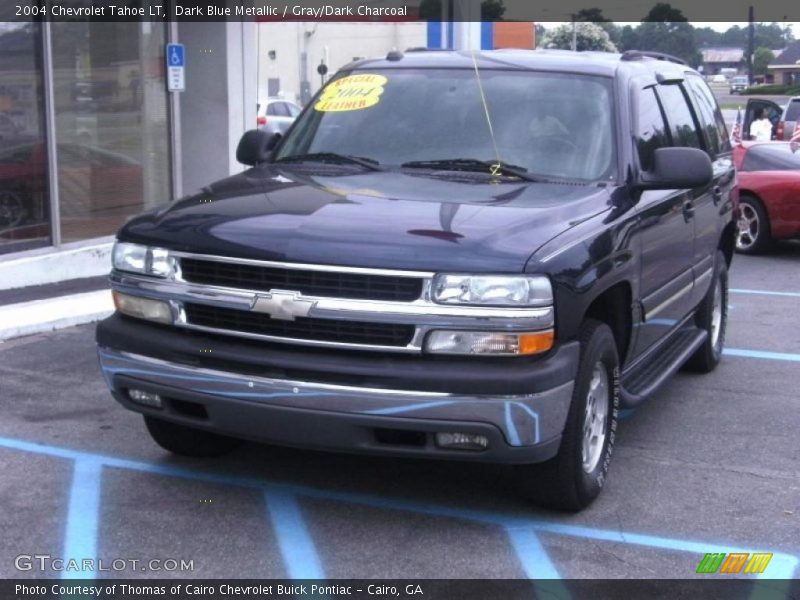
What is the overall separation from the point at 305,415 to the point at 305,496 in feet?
2.72

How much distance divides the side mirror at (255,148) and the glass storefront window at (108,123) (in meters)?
4.72

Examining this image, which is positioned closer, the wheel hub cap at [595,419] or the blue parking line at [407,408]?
the blue parking line at [407,408]

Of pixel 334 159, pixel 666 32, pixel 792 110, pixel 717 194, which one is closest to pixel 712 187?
pixel 717 194

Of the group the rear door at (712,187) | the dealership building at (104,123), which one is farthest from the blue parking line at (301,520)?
the dealership building at (104,123)

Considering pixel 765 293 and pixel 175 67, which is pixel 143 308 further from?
pixel 765 293

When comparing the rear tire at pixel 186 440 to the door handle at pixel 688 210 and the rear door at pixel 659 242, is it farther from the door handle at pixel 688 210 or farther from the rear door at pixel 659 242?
the door handle at pixel 688 210

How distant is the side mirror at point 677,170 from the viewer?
5500 mm

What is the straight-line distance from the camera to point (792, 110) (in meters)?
25.7

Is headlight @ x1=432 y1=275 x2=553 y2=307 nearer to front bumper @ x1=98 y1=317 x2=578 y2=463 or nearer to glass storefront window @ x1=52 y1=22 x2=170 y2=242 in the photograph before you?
front bumper @ x1=98 y1=317 x2=578 y2=463

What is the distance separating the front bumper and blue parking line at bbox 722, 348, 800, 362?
166 inches

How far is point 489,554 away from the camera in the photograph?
456cm

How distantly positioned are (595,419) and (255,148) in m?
2.46

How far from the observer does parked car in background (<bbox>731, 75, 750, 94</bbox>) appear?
73.5 meters

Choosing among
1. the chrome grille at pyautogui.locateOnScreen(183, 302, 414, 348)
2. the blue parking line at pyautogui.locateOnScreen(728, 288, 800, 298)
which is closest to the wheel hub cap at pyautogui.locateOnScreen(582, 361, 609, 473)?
the chrome grille at pyautogui.locateOnScreen(183, 302, 414, 348)
